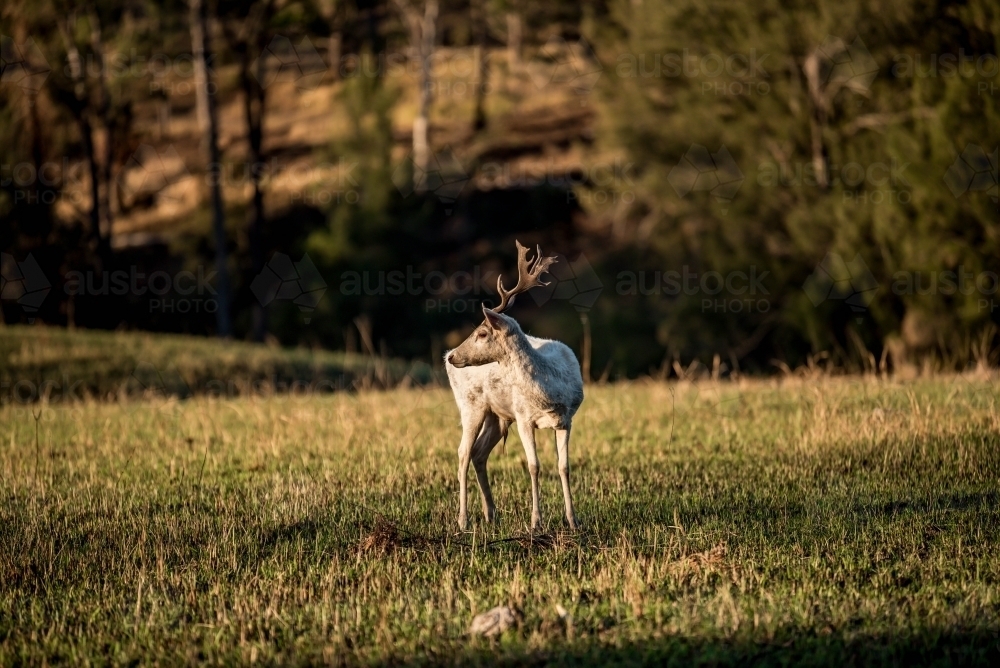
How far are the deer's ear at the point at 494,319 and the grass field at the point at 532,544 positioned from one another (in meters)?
1.40

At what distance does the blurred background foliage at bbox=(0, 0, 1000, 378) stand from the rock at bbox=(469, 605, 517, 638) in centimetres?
1095

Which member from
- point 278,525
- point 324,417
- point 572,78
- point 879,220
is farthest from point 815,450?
point 572,78

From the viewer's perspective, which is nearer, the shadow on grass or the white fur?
the shadow on grass

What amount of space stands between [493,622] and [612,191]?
35.2 m

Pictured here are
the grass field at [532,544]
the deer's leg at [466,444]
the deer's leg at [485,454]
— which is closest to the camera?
the grass field at [532,544]

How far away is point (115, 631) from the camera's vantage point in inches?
247

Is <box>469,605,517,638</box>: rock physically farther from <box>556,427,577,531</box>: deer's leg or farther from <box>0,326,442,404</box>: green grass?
<box>0,326,442,404</box>: green grass

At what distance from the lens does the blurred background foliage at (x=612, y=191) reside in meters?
25.6

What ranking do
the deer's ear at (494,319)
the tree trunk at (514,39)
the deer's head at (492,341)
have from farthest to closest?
the tree trunk at (514,39) → the deer's head at (492,341) → the deer's ear at (494,319)

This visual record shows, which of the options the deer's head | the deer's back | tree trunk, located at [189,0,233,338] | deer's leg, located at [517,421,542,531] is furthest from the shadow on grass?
tree trunk, located at [189,0,233,338]

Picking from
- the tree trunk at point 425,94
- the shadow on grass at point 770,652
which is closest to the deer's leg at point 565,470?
the shadow on grass at point 770,652

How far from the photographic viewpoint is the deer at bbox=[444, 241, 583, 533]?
7.87 metres

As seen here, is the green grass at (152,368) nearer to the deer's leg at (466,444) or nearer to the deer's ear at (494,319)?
the deer's leg at (466,444)

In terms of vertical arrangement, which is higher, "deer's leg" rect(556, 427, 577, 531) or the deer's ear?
the deer's ear
